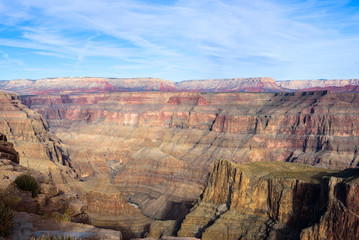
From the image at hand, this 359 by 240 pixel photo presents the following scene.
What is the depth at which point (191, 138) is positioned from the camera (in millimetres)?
131000

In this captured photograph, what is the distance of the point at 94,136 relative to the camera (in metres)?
151

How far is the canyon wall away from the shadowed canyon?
40 cm

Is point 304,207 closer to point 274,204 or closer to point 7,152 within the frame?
point 274,204

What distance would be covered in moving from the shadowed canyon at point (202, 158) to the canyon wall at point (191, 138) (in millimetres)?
404

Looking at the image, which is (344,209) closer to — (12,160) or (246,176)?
(246,176)

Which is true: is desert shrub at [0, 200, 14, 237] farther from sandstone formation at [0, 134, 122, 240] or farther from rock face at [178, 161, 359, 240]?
rock face at [178, 161, 359, 240]

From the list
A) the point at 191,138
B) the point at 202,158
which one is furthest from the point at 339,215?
the point at 191,138

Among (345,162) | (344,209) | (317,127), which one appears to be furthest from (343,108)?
(344,209)

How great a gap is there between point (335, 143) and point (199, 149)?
151 feet

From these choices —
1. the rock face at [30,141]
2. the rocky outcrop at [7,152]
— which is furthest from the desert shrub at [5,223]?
the rock face at [30,141]

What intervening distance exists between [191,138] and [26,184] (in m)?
111

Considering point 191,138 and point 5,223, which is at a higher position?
point 5,223

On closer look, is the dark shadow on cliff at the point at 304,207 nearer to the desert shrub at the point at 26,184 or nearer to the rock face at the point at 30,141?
the desert shrub at the point at 26,184

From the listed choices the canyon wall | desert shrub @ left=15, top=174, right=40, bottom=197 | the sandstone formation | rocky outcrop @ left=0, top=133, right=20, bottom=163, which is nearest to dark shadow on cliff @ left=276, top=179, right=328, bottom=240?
the sandstone formation
